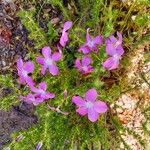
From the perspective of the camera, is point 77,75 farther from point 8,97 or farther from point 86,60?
point 8,97

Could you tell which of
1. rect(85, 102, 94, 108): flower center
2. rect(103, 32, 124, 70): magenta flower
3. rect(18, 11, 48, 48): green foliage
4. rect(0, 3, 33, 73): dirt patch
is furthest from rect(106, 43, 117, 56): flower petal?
rect(0, 3, 33, 73): dirt patch

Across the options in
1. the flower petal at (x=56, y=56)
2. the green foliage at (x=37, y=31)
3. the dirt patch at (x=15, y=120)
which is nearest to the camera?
the flower petal at (x=56, y=56)

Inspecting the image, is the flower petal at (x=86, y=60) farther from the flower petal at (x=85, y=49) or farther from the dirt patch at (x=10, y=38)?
the dirt patch at (x=10, y=38)

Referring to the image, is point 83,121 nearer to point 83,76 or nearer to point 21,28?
point 83,76

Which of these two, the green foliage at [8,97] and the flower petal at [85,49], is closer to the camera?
the flower petal at [85,49]

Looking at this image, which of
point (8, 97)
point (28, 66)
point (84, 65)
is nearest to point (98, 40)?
point (84, 65)

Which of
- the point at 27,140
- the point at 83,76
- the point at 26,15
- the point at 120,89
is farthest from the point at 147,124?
the point at 26,15

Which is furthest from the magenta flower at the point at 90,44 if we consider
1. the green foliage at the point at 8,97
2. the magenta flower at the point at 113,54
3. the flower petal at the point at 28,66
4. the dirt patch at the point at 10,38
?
the dirt patch at the point at 10,38

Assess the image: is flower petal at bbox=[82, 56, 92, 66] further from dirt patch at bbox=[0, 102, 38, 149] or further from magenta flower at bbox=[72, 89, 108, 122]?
dirt patch at bbox=[0, 102, 38, 149]
